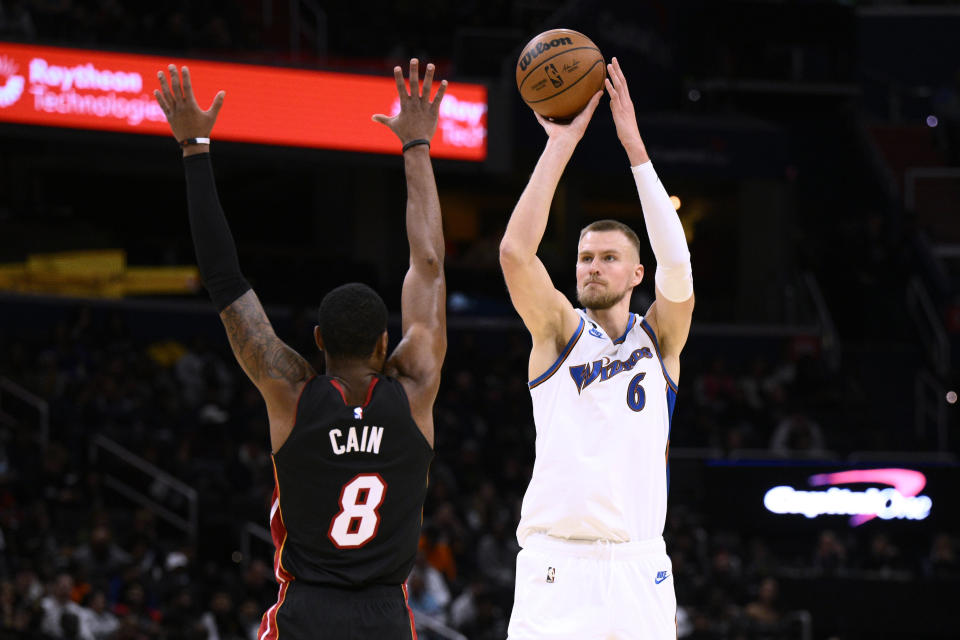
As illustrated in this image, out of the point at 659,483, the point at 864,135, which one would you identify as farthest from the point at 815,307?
the point at 659,483

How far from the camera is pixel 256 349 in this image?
12.9ft

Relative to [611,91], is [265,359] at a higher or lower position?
lower

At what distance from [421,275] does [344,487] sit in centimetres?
77

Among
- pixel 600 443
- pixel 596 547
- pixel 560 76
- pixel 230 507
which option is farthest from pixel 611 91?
pixel 230 507

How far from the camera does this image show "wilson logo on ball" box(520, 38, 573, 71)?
16.9ft

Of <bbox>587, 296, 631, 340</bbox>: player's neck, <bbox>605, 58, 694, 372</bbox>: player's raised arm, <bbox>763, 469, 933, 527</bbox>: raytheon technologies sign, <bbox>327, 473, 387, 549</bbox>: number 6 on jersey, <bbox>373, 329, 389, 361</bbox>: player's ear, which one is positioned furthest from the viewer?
<bbox>763, 469, 933, 527</bbox>: raytheon technologies sign

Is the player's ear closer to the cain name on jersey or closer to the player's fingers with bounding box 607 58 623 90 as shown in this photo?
the cain name on jersey

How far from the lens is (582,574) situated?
15.3ft

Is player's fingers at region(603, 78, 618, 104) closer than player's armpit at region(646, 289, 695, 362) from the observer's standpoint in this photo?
Yes

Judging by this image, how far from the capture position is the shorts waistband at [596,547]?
15.4ft

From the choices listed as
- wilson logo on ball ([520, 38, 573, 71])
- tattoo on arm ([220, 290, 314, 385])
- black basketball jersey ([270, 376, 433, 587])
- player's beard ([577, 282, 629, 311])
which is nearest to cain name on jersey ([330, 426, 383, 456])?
black basketball jersey ([270, 376, 433, 587])

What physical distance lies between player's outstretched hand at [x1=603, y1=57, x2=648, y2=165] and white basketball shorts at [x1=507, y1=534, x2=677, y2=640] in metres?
1.45

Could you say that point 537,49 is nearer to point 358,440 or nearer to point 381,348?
point 381,348

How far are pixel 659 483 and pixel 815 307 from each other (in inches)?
727
